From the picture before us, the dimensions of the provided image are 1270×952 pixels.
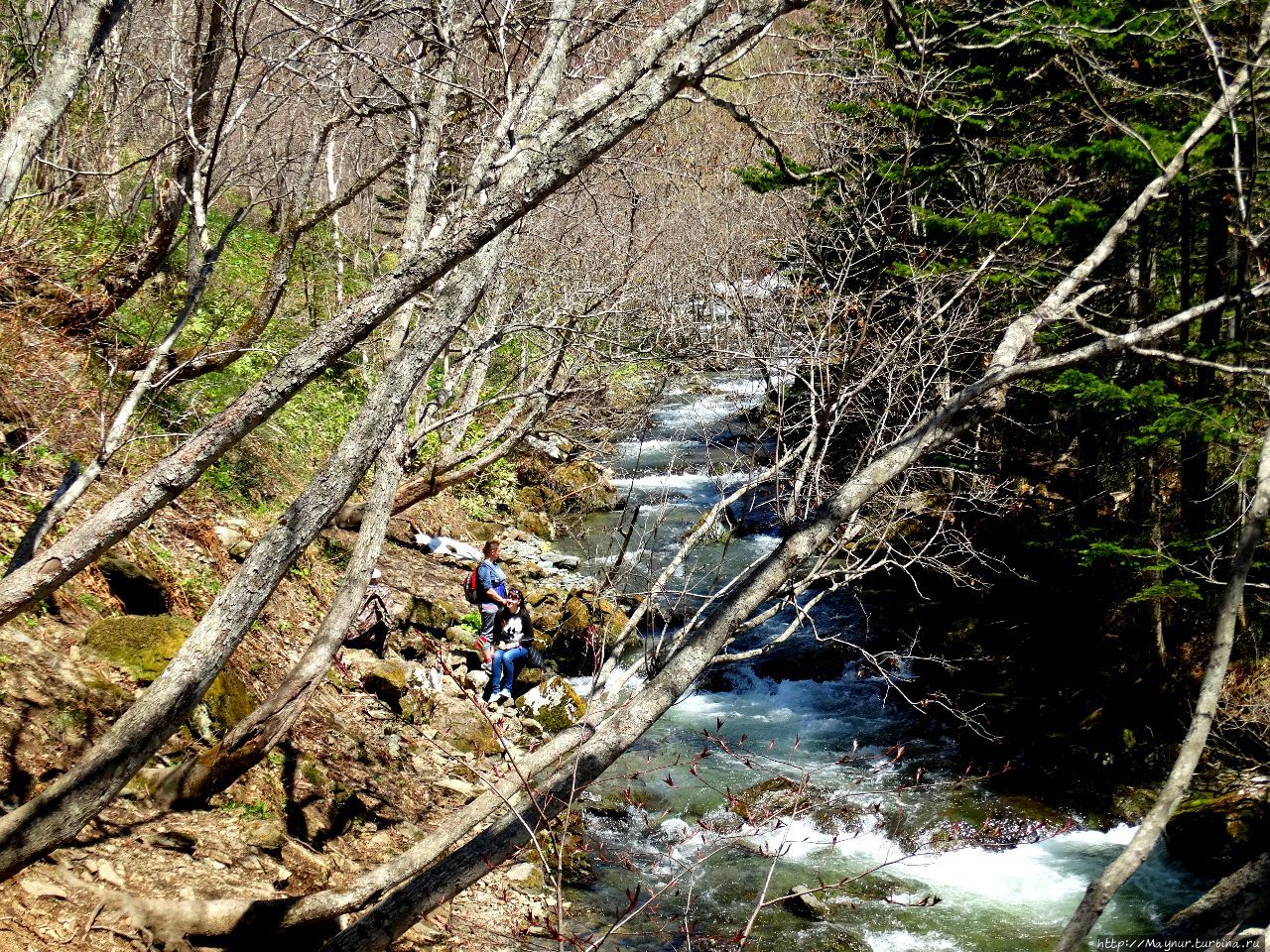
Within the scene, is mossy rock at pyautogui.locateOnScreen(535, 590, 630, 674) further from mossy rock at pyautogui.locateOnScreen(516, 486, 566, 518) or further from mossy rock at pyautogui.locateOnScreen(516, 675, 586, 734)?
mossy rock at pyautogui.locateOnScreen(516, 486, 566, 518)

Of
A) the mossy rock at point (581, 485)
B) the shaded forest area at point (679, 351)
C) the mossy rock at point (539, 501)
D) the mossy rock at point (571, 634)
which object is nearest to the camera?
the shaded forest area at point (679, 351)

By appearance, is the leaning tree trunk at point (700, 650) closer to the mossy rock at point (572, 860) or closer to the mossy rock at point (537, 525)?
the mossy rock at point (572, 860)

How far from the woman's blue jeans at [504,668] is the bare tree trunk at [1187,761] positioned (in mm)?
7182

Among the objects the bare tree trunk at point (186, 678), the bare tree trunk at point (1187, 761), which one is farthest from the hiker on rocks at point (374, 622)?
the bare tree trunk at point (1187, 761)

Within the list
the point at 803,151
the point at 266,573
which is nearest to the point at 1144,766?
the point at 266,573

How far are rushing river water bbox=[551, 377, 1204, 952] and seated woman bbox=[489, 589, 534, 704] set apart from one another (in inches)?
60.9

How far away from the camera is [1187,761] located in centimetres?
274

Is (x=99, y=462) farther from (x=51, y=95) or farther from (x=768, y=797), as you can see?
(x=768, y=797)

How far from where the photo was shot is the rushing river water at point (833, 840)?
23.0 ft

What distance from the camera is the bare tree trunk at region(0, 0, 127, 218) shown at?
11.0ft

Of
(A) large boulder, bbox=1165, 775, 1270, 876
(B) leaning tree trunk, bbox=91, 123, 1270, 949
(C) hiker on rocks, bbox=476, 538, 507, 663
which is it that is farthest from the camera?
(C) hiker on rocks, bbox=476, 538, 507, 663

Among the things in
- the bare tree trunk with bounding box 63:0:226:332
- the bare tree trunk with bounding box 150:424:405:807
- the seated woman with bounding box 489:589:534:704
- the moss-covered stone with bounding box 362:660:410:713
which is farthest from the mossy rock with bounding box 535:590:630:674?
the bare tree trunk with bounding box 63:0:226:332

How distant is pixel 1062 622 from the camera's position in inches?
435

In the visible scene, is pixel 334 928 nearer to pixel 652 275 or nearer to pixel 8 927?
pixel 8 927
